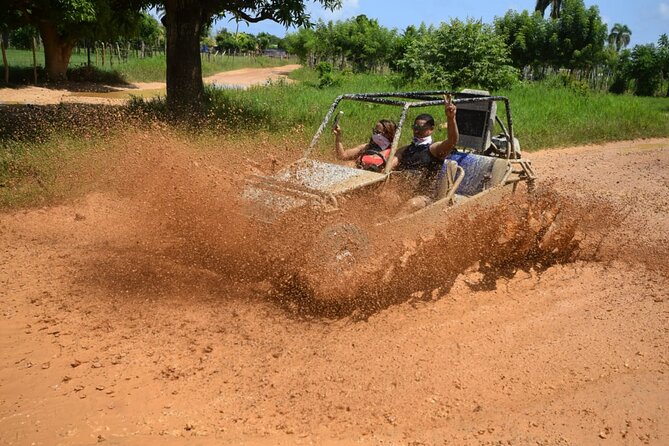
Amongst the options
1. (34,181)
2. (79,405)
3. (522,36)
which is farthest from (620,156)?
(522,36)

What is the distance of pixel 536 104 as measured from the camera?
693 inches

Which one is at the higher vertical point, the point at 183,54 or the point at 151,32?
the point at 151,32

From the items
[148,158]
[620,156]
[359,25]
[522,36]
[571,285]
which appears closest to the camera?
[571,285]

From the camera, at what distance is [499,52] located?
2052 cm

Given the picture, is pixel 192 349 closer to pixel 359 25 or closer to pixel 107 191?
pixel 107 191

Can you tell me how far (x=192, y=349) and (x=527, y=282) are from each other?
3068 mm

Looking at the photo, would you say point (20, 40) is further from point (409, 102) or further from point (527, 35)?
point (409, 102)

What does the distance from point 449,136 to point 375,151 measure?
31.8 inches

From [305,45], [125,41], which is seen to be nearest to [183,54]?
[125,41]

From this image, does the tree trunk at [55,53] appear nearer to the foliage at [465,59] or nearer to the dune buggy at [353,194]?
the foliage at [465,59]

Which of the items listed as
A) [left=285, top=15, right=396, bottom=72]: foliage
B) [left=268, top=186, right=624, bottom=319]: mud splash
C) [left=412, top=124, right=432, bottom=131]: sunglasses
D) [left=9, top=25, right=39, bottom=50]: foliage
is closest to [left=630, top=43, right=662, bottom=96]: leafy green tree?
[left=285, top=15, right=396, bottom=72]: foliage

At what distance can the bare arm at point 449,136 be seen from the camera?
509 cm

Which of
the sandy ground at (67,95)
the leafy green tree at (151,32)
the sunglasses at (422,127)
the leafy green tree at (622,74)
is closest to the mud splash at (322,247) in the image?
the sunglasses at (422,127)

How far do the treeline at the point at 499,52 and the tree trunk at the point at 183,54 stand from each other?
10.7 metres
